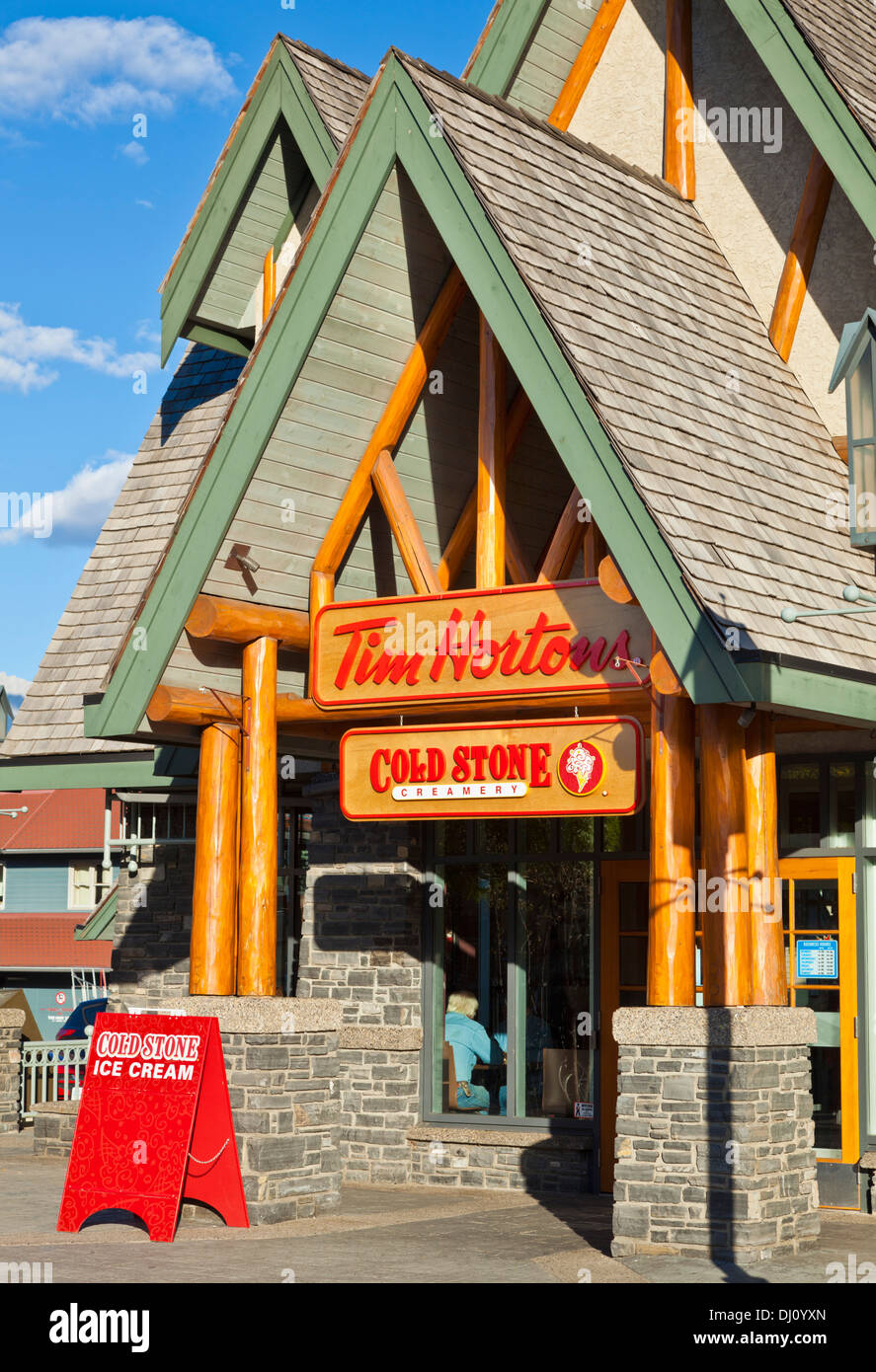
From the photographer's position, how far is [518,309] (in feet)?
39.4

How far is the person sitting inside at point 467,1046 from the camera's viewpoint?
1564 cm

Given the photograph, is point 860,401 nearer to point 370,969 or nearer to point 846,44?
point 846,44

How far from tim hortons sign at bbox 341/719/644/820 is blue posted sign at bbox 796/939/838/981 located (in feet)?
9.25

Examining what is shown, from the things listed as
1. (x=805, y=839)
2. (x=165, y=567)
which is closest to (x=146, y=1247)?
(x=165, y=567)

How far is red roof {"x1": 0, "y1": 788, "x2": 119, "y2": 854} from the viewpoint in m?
58.2

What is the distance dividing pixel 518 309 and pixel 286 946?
315 inches

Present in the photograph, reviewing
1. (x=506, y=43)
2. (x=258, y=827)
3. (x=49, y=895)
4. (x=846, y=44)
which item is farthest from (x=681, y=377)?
(x=49, y=895)

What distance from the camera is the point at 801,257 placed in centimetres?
1485

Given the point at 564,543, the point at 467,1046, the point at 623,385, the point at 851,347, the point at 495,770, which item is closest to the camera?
the point at 851,347

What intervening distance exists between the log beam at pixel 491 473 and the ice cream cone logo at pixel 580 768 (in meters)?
1.55

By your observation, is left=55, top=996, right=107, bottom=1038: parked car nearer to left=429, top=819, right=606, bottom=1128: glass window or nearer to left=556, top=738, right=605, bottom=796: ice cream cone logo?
left=429, top=819, right=606, bottom=1128: glass window

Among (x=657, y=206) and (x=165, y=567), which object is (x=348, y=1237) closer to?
(x=165, y=567)

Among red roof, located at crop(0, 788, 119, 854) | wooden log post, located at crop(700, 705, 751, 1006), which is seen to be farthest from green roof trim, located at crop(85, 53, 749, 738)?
red roof, located at crop(0, 788, 119, 854)

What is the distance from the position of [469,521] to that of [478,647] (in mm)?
2208
